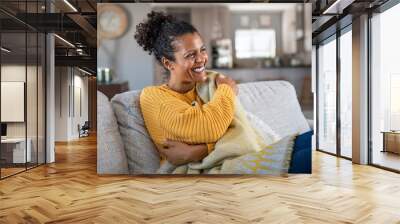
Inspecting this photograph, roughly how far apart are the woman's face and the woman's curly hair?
8cm

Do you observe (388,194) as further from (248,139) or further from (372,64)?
(372,64)

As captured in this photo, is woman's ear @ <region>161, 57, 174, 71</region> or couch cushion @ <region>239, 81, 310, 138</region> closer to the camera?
woman's ear @ <region>161, 57, 174, 71</region>

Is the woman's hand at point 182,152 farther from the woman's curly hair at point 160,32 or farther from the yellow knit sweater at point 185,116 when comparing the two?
the woman's curly hair at point 160,32

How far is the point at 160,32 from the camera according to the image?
5613mm

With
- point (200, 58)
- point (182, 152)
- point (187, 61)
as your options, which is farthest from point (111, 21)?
point (182, 152)

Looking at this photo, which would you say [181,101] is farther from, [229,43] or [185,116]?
[229,43]

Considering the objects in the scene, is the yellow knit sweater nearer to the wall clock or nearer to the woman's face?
the woman's face

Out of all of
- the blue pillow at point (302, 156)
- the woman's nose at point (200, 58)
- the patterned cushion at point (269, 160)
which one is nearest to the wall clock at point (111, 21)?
the woman's nose at point (200, 58)

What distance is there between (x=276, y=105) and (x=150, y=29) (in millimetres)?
2065

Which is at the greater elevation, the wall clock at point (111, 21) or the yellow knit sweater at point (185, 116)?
the wall clock at point (111, 21)

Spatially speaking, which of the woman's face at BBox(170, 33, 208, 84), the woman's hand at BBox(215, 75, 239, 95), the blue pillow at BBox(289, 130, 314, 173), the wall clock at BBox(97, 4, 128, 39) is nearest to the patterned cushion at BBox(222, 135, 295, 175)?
the blue pillow at BBox(289, 130, 314, 173)

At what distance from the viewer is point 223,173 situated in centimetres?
564

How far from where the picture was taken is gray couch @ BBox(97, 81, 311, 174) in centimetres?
559

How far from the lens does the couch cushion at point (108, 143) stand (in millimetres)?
5656
